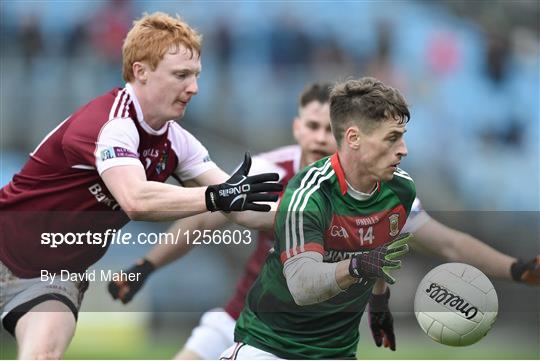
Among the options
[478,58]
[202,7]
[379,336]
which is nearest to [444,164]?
[478,58]

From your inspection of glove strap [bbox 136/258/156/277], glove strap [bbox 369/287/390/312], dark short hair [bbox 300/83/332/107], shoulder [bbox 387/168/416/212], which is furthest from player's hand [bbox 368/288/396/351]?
dark short hair [bbox 300/83/332/107]

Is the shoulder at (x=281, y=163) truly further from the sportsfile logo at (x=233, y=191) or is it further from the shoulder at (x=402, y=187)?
the sportsfile logo at (x=233, y=191)

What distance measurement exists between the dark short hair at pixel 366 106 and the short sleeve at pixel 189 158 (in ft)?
2.14

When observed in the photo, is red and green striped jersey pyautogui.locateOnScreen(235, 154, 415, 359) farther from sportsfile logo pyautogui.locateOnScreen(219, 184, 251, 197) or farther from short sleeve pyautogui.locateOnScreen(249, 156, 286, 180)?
short sleeve pyautogui.locateOnScreen(249, 156, 286, 180)

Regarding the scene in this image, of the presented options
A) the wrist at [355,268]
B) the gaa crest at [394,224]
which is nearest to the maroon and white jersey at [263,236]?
the gaa crest at [394,224]

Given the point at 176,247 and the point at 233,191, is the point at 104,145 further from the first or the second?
the point at 176,247

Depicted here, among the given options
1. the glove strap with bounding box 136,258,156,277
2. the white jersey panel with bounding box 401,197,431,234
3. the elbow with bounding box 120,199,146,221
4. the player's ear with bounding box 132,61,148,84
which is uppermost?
the player's ear with bounding box 132,61,148,84

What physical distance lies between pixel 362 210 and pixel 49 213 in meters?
1.32

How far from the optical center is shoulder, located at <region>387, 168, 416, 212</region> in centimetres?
393

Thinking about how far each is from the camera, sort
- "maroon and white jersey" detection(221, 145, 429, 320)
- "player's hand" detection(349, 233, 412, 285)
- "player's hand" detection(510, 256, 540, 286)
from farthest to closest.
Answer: "maroon and white jersey" detection(221, 145, 429, 320), "player's hand" detection(510, 256, 540, 286), "player's hand" detection(349, 233, 412, 285)

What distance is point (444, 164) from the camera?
22.6 ft

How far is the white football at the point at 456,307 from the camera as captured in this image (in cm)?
390

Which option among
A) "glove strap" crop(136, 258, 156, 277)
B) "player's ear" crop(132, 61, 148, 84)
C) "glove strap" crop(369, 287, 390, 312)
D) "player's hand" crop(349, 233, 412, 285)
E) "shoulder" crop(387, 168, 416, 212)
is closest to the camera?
"player's hand" crop(349, 233, 412, 285)

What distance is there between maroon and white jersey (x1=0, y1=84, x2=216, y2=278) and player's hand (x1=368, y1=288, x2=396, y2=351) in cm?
107
